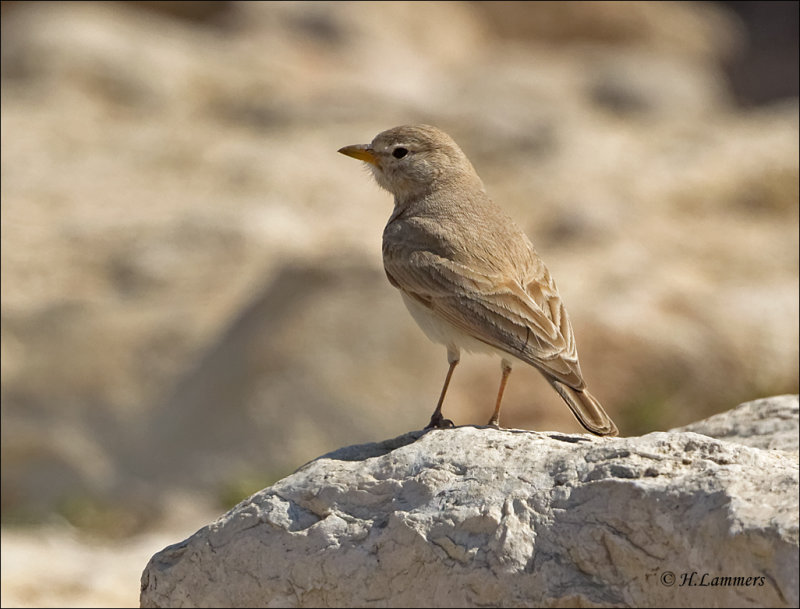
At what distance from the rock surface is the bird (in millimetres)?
801

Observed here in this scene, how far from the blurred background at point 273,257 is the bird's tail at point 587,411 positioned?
2.94 metres

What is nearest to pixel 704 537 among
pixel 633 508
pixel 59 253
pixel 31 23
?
pixel 633 508

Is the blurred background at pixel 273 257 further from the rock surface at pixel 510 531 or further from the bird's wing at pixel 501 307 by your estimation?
the rock surface at pixel 510 531

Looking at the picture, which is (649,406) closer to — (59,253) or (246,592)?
(246,592)

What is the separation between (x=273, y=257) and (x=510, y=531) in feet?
27.8

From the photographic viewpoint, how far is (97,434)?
10273mm

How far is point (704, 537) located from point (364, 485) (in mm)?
1158

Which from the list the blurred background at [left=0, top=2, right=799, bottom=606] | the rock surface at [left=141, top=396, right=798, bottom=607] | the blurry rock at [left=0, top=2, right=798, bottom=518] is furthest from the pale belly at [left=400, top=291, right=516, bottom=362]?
the blurry rock at [left=0, top=2, right=798, bottom=518]

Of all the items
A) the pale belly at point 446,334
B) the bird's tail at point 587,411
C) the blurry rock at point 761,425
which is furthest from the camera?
the blurry rock at point 761,425

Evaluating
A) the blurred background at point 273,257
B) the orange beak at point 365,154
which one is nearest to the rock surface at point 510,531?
the orange beak at point 365,154

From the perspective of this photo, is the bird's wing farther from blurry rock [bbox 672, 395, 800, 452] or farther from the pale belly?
blurry rock [bbox 672, 395, 800, 452]

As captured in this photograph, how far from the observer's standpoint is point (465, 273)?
17.8ft

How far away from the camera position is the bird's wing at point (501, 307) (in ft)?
16.5

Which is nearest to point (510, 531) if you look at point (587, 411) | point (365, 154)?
point (587, 411)
